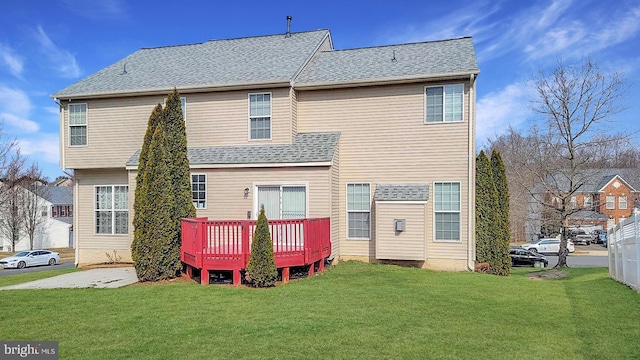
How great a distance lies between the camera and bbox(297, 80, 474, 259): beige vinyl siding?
37.9 feet

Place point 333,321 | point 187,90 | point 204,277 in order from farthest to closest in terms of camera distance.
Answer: point 187,90
point 204,277
point 333,321

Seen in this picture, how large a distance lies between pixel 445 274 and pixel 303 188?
14.5 ft

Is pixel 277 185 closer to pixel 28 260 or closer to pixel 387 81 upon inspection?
pixel 387 81

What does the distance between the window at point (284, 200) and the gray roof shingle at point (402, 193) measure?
216cm

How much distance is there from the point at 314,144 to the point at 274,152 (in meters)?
1.20

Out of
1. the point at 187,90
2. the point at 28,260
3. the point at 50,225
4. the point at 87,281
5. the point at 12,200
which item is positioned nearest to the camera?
the point at 87,281

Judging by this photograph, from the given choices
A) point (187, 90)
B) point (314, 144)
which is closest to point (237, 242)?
point (314, 144)

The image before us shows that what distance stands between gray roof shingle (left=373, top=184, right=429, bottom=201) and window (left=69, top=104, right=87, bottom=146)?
10.1 meters

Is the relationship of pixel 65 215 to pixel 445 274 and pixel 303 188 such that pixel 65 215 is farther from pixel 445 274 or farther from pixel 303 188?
pixel 445 274

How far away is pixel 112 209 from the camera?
13805 millimetres

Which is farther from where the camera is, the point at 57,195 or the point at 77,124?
the point at 57,195

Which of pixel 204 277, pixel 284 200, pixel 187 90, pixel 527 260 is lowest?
pixel 527 260

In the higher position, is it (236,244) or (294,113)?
(294,113)

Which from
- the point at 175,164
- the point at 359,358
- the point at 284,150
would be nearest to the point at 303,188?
the point at 284,150
